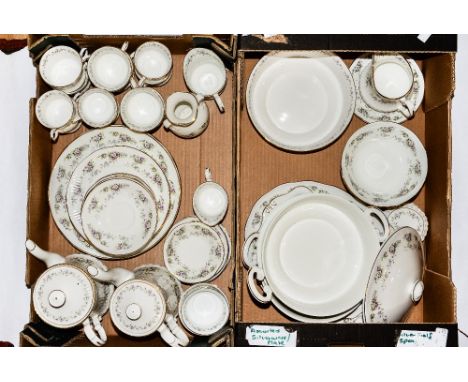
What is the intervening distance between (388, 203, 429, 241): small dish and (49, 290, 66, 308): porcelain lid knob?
0.72m

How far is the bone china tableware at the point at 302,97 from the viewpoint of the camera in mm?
1139

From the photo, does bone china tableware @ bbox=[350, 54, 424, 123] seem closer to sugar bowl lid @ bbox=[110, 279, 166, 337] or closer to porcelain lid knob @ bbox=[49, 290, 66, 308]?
sugar bowl lid @ bbox=[110, 279, 166, 337]

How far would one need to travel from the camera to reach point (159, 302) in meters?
0.98

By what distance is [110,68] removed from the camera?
1.13 meters

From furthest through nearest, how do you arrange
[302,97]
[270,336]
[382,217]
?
[302,97] < [382,217] < [270,336]

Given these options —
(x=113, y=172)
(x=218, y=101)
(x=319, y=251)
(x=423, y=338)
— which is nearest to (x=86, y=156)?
(x=113, y=172)

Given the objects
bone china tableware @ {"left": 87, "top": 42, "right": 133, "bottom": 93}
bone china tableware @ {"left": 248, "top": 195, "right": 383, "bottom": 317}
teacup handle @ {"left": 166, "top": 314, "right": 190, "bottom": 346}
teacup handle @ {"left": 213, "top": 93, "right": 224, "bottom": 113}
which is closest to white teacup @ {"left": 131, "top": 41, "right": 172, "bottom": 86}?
bone china tableware @ {"left": 87, "top": 42, "right": 133, "bottom": 93}

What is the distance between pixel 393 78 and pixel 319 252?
0.42m

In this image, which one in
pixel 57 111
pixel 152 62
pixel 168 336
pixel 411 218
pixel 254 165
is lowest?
pixel 168 336

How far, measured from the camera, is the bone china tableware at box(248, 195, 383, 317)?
3.52ft

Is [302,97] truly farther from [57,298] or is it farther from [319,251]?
[57,298]

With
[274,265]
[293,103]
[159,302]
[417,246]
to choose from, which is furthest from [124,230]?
[417,246]

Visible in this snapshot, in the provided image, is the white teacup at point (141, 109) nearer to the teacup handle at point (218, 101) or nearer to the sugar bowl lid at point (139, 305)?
the teacup handle at point (218, 101)

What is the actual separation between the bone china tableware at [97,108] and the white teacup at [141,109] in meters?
0.02
